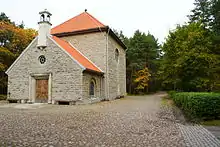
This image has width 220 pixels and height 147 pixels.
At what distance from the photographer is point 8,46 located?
80.5 feet

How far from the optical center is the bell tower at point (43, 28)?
15977mm

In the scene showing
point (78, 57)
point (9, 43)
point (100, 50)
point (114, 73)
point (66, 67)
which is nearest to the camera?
point (66, 67)

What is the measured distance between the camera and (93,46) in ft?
62.6

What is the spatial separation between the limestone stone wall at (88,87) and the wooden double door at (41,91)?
3.46 meters

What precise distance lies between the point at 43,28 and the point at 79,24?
5200mm

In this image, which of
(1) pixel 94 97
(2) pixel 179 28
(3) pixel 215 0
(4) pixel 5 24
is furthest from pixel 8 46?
(3) pixel 215 0

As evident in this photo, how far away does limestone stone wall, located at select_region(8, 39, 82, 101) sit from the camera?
15.0 metres

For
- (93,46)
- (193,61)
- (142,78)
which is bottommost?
(142,78)

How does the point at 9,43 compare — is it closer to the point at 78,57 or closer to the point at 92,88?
the point at 78,57

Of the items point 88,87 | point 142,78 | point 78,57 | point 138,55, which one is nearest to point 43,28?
point 78,57

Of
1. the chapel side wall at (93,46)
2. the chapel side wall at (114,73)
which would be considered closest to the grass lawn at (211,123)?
the chapel side wall at (93,46)

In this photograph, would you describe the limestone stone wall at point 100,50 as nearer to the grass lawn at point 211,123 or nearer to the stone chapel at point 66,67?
the stone chapel at point 66,67

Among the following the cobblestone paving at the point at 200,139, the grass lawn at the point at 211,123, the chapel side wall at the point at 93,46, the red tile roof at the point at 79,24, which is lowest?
the grass lawn at the point at 211,123

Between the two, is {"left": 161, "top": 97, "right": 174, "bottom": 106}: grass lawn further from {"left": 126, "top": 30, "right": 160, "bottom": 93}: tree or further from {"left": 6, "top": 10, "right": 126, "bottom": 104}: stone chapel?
{"left": 126, "top": 30, "right": 160, "bottom": 93}: tree
